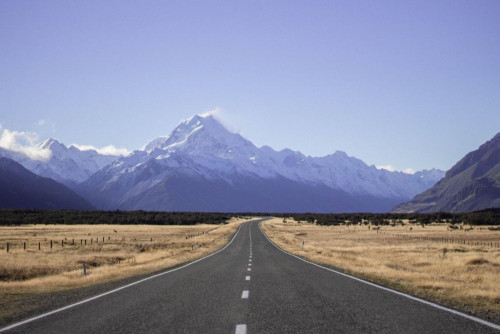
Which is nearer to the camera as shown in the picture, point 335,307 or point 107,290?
point 335,307

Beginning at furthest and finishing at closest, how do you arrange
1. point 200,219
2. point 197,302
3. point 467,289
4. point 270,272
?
point 200,219, point 270,272, point 467,289, point 197,302

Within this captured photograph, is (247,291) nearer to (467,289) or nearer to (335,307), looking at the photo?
(335,307)

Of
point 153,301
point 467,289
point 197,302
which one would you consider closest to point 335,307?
point 197,302

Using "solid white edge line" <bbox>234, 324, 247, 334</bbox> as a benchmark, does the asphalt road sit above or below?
below

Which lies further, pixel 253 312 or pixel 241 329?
pixel 253 312

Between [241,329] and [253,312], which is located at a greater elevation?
[241,329]

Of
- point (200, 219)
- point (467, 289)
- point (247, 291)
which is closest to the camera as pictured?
point (247, 291)

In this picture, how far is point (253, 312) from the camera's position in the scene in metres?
11.3

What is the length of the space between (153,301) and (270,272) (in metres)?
9.81

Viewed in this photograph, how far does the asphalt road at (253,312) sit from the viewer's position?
949 centimetres

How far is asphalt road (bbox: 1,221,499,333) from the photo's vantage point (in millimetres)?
9490

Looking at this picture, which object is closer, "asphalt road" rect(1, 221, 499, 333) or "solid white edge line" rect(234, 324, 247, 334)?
"solid white edge line" rect(234, 324, 247, 334)

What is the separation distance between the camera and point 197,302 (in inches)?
510

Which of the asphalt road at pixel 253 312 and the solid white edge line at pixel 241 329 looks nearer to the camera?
the solid white edge line at pixel 241 329
